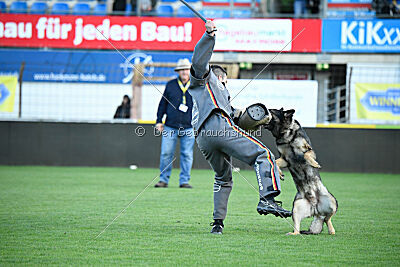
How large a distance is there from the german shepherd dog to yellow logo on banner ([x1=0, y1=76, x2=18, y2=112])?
36.7 feet

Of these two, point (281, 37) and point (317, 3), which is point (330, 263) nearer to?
point (281, 37)

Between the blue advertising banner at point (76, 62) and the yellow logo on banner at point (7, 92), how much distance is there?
253cm

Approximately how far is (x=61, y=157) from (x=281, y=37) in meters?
7.55

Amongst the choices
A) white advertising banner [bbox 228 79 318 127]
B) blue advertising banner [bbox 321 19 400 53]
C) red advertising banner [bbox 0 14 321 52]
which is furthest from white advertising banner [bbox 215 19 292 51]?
white advertising banner [bbox 228 79 318 127]

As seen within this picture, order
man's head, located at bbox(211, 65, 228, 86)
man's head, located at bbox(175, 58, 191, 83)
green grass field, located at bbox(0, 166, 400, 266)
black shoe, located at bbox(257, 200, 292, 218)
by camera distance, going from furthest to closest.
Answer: man's head, located at bbox(175, 58, 191, 83)
man's head, located at bbox(211, 65, 228, 86)
black shoe, located at bbox(257, 200, 292, 218)
green grass field, located at bbox(0, 166, 400, 266)

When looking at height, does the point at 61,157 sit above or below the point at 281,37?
below

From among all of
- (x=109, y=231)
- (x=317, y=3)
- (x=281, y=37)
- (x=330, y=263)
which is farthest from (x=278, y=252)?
(x=317, y=3)

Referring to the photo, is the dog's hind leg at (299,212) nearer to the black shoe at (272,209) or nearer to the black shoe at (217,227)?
the black shoe at (272,209)

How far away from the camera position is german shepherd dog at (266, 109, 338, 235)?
21.5ft

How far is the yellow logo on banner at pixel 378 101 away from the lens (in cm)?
1620

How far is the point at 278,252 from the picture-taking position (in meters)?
5.44

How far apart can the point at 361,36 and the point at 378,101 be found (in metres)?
3.57

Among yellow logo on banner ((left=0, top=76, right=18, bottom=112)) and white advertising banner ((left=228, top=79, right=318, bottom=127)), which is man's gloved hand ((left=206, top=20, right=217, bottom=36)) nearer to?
white advertising banner ((left=228, top=79, right=318, bottom=127))

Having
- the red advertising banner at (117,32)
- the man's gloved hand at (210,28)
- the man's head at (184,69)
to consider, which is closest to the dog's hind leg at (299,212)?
the man's gloved hand at (210,28)
